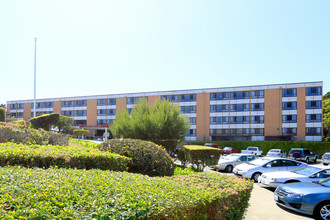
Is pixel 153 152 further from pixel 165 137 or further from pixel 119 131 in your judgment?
pixel 119 131

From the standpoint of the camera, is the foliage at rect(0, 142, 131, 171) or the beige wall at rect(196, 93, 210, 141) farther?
the beige wall at rect(196, 93, 210, 141)

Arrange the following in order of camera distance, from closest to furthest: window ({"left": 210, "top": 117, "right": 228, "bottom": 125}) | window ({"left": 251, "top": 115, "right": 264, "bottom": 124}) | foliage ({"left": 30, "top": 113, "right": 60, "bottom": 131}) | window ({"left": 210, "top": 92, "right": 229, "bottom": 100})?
foliage ({"left": 30, "top": 113, "right": 60, "bottom": 131}) → window ({"left": 251, "top": 115, "right": 264, "bottom": 124}) → window ({"left": 210, "top": 117, "right": 228, "bottom": 125}) → window ({"left": 210, "top": 92, "right": 229, "bottom": 100})

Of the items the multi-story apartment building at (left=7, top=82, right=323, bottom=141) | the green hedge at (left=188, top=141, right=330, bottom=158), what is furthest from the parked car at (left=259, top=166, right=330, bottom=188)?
the multi-story apartment building at (left=7, top=82, right=323, bottom=141)

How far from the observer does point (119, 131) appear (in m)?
21.2

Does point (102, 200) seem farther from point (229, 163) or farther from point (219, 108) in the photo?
point (219, 108)

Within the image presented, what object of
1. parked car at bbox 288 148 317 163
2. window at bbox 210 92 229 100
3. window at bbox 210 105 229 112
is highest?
window at bbox 210 92 229 100

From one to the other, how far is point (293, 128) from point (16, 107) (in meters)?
Result: 63.0

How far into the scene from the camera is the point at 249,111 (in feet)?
154

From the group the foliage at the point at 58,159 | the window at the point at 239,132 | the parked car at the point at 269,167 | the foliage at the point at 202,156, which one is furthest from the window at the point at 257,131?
the foliage at the point at 58,159

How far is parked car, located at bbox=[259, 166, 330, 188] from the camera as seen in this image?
34.9 ft

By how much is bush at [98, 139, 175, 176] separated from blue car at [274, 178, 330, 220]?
395 cm

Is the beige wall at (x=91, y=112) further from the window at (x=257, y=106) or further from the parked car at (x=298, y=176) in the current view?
the parked car at (x=298, y=176)

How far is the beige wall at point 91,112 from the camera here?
56.9 metres

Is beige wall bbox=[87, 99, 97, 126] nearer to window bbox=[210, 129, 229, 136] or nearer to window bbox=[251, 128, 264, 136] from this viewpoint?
window bbox=[210, 129, 229, 136]
